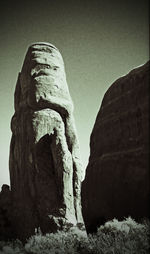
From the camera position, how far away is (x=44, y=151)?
1283 cm

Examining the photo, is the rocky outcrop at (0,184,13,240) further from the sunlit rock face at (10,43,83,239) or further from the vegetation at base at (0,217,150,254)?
the vegetation at base at (0,217,150,254)

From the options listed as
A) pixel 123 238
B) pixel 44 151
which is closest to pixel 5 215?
pixel 44 151

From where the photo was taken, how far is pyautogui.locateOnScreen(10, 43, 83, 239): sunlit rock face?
39.6 ft

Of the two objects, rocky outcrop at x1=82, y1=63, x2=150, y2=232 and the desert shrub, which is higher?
rocky outcrop at x1=82, y1=63, x2=150, y2=232

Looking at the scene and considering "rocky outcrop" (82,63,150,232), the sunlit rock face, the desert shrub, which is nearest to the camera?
the desert shrub

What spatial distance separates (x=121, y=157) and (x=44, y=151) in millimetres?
5527

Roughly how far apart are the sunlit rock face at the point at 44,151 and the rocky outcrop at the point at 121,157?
8.64 ft

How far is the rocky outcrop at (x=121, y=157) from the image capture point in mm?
7340

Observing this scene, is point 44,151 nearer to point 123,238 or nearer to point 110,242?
point 110,242

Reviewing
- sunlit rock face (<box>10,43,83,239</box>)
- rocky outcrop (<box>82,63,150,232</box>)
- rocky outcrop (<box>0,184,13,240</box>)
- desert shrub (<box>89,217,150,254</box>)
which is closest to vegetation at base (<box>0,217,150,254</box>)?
desert shrub (<box>89,217,150,254</box>)

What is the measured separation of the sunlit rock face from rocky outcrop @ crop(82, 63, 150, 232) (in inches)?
104

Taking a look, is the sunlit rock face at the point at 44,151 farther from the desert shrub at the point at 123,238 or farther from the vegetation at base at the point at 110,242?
the desert shrub at the point at 123,238

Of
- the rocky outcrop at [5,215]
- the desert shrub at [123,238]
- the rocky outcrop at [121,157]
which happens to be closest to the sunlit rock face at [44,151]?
the rocky outcrop at [5,215]

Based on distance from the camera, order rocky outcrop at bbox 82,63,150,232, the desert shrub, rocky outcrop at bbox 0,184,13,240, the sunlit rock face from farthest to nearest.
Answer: rocky outcrop at bbox 0,184,13,240
the sunlit rock face
rocky outcrop at bbox 82,63,150,232
the desert shrub
